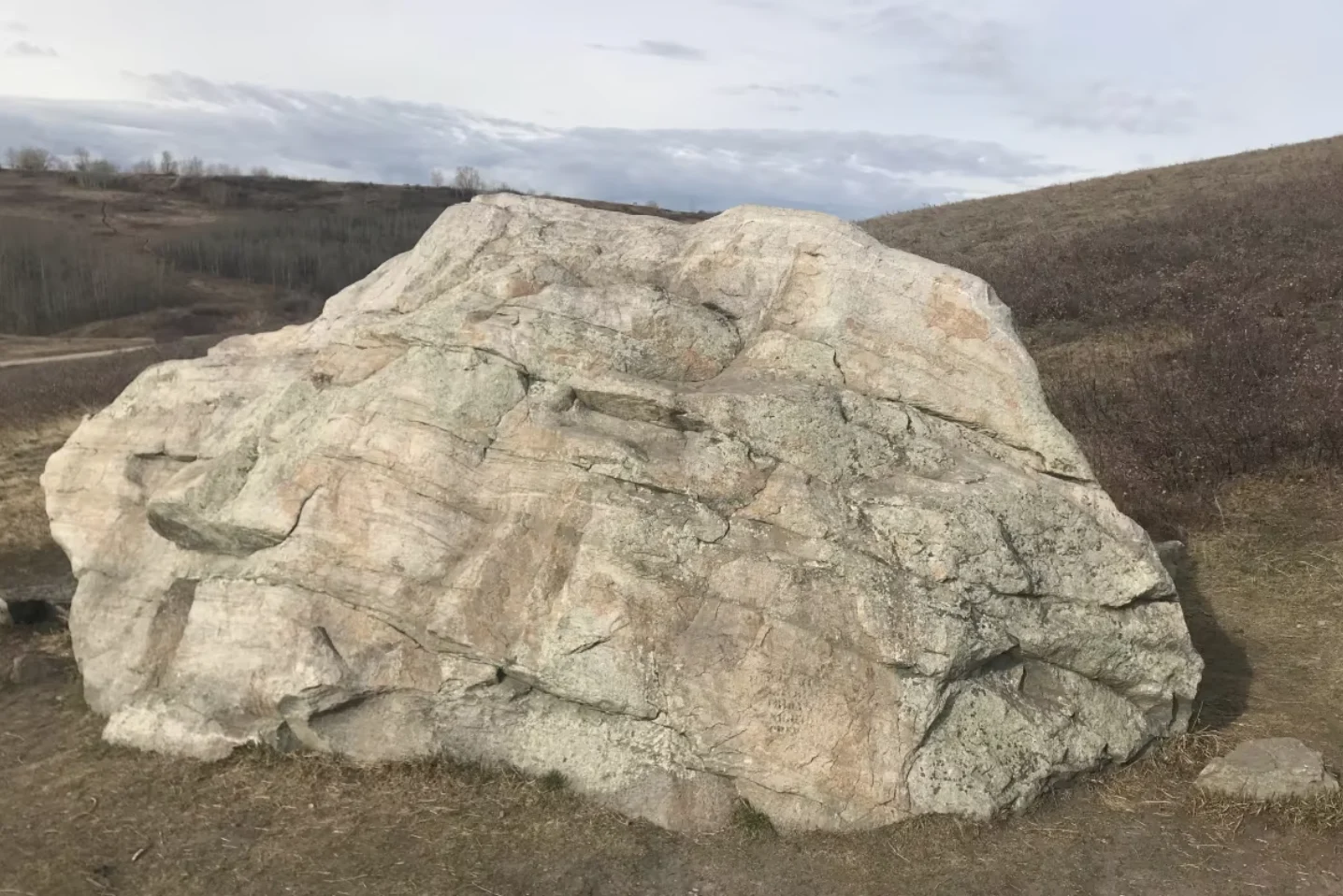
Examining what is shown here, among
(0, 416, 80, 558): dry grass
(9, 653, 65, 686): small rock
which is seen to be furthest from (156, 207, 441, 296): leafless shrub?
(9, 653, 65, 686): small rock

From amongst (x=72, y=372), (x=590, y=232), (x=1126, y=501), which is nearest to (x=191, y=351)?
(x=72, y=372)

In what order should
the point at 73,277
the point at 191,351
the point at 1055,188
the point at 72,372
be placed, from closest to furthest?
the point at 72,372 → the point at 191,351 → the point at 1055,188 → the point at 73,277

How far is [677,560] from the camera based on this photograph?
9547 millimetres

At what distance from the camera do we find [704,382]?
1084 cm

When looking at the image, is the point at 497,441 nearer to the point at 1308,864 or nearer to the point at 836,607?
the point at 836,607

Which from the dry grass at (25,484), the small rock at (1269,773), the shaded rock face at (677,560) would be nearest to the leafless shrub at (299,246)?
the dry grass at (25,484)

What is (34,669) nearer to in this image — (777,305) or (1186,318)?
(777,305)

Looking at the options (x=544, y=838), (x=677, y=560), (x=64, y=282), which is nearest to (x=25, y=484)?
(x=544, y=838)

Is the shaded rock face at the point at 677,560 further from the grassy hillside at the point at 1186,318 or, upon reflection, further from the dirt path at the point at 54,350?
the dirt path at the point at 54,350

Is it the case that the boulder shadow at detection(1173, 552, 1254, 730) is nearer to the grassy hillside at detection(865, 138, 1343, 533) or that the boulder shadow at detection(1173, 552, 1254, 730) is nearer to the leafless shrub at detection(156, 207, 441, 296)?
the grassy hillside at detection(865, 138, 1343, 533)

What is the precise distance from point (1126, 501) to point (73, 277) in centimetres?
8677

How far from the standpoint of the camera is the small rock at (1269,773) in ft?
29.9

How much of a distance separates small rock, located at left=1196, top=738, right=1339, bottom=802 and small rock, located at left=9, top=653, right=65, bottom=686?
14071mm

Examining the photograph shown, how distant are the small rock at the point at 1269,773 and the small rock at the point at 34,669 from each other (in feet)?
46.2
